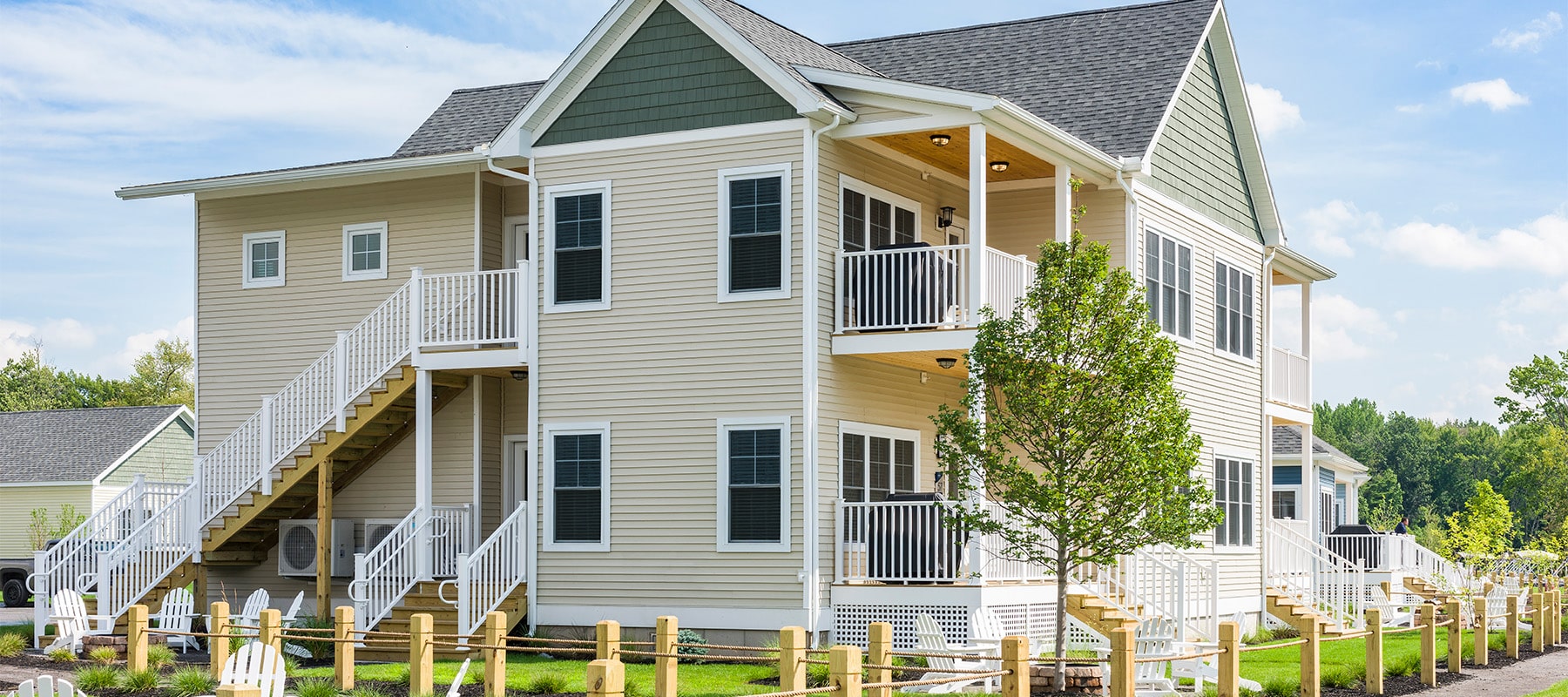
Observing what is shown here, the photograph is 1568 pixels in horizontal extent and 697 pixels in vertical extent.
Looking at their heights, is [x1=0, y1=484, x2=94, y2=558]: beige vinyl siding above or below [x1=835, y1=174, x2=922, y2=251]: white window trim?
below

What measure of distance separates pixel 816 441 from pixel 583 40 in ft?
19.6

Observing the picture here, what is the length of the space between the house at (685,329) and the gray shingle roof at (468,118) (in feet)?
2.28

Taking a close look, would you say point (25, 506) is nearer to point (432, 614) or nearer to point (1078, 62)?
point (432, 614)

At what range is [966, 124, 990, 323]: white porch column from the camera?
18750 millimetres

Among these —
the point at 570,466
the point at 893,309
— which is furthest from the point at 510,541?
the point at 893,309

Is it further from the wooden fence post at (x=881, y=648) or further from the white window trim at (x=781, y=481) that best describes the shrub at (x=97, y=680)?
the wooden fence post at (x=881, y=648)

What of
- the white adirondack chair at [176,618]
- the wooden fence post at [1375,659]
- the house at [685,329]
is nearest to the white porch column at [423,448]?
the house at [685,329]

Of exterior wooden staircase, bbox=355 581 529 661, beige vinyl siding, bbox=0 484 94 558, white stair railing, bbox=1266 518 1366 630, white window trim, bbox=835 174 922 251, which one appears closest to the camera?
white window trim, bbox=835 174 922 251

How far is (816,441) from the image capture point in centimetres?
1936

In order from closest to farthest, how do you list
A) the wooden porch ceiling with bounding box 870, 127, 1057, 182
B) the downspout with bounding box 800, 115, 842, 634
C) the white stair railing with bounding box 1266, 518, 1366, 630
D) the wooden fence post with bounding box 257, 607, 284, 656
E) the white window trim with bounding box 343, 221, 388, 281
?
the wooden fence post with bounding box 257, 607, 284, 656 < the downspout with bounding box 800, 115, 842, 634 < the wooden porch ceiling with bounding box 870, 127, 1057, 182 < the white window trim with bounding box 343, 221, 388, 281 < the white stair railing with bounding box 1266, 518, 1366, 630

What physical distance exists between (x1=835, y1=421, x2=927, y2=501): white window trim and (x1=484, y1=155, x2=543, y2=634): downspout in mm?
4004

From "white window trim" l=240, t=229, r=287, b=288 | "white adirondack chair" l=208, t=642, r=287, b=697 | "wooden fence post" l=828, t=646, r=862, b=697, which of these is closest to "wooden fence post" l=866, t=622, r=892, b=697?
"wooden fence post" l=828, t=646, r=862, b=697

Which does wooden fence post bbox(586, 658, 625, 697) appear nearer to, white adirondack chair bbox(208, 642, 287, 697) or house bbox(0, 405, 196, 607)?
white adirondack chair bbox(208, 642, 287, 697)

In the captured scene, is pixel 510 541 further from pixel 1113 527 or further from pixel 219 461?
pixel 1113 527
